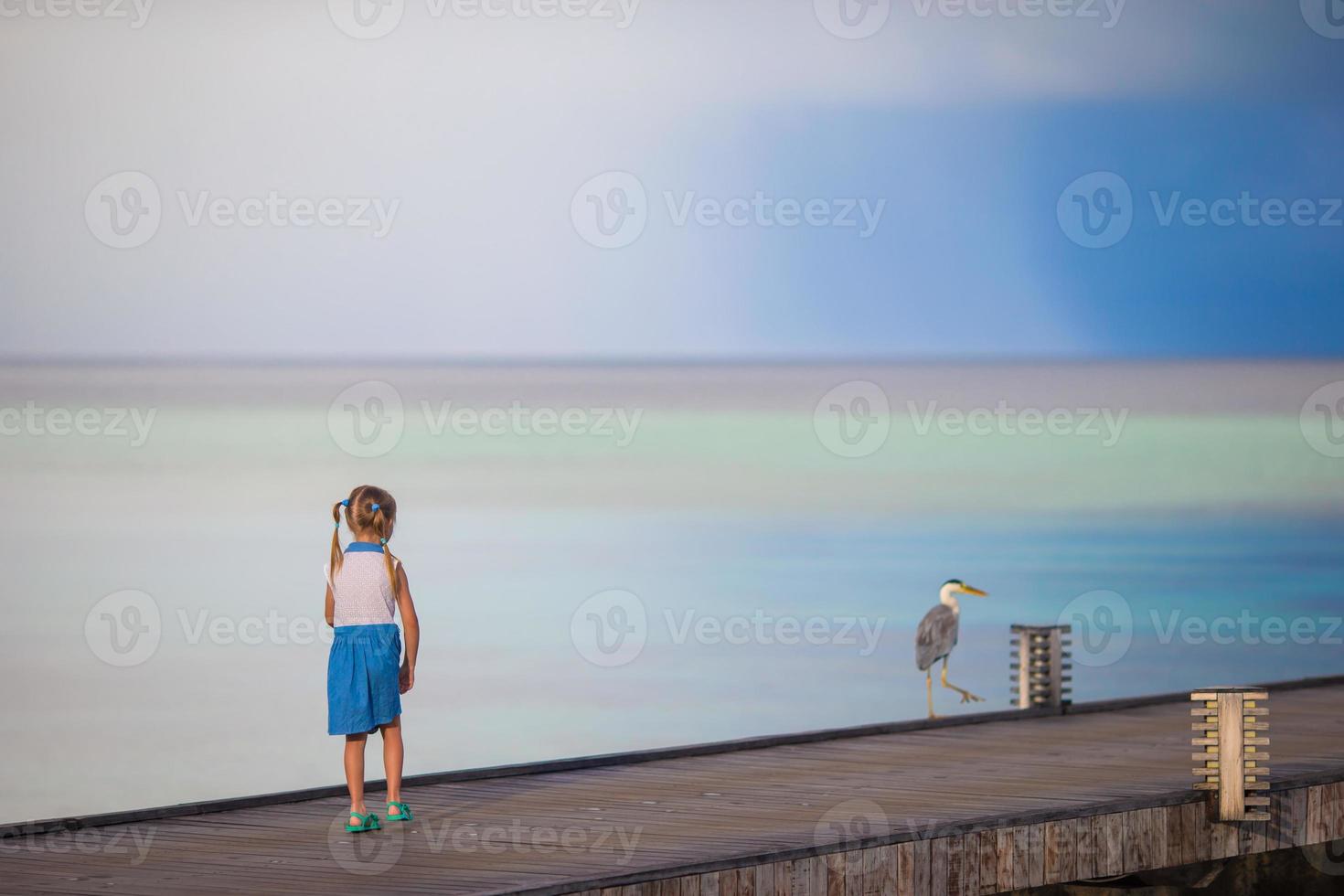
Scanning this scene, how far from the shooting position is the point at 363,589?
7766 mm

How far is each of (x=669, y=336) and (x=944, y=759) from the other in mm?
90387

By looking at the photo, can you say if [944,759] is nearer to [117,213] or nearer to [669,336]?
[117,213]

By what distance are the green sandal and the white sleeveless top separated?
86 centimetres

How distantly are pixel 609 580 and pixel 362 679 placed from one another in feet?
66.6

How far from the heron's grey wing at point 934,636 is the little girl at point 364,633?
620 cm

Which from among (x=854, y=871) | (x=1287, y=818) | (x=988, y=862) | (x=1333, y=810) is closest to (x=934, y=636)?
(x=1333, y=810)

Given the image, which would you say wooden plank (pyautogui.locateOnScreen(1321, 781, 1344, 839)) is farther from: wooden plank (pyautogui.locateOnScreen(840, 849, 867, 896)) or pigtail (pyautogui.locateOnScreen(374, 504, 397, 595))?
pigtail (pyautogui.locateOnScreen(374, 504, 397, 595))

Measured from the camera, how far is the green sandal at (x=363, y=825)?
782 centimetres

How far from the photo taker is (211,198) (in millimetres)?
60125

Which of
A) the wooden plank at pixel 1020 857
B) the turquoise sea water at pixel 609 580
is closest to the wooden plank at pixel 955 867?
the wooden plank at pixel 1020 857

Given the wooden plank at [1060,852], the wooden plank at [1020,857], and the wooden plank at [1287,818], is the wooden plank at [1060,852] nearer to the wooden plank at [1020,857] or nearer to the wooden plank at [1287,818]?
the wooden plank at [1020,857]

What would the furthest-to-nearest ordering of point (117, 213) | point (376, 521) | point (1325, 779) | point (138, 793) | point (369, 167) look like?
point (369, 167) → point (117, 213) → point (138, 793) → point (1325, 779) → point (376, 521)

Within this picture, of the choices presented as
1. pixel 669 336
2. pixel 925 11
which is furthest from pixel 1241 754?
pixel 669 336

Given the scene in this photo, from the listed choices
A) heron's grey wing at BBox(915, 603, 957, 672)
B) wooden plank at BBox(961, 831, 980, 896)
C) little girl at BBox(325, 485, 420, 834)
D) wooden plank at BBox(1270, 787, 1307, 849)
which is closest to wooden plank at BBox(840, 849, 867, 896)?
wooden plank at BBox(961, 831, 980, 896)
